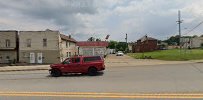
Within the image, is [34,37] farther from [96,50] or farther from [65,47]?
[96,50]

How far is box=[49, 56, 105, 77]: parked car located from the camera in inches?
1141

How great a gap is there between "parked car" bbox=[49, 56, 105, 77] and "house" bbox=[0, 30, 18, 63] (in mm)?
29687

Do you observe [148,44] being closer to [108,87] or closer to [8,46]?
[8,46]

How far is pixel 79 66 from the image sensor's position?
96.1 ft

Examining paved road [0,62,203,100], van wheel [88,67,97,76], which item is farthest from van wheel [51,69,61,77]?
paved road [0,62,203,100]

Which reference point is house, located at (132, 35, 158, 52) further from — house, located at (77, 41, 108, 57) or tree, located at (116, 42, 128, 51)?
house, located at (77, 41, 108, 57)

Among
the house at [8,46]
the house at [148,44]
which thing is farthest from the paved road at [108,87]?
the house at [148,44]

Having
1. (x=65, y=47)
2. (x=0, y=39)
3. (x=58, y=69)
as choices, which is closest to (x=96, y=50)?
(x=65, y=47)

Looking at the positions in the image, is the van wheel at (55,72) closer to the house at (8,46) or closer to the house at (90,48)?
the house at (8,46)

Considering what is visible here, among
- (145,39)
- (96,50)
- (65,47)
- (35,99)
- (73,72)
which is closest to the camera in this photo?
(35,99)

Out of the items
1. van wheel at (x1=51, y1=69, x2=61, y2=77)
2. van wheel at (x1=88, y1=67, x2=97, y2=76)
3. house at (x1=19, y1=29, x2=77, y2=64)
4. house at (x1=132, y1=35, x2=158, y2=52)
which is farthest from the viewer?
house at (x1=132, y1=35, x2=158, y2=52)

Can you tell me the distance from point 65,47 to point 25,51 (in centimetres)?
1093

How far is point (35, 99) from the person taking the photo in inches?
505

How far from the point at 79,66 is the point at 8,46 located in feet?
104
